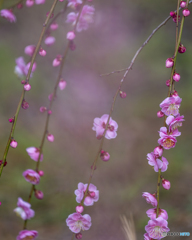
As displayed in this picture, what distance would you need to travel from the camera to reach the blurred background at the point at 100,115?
1.38 m

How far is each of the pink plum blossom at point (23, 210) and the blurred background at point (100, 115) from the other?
0.65m

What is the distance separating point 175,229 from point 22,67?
82 centimetres

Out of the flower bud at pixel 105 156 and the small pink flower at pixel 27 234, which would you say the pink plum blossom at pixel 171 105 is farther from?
the small pink flower at pixel 27 234

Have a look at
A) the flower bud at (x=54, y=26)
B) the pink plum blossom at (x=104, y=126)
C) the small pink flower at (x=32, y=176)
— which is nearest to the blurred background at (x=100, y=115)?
the flower bud at (x=54, y=26)

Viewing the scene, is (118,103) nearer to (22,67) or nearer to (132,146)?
(132,146)

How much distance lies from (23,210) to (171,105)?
0.37 meters

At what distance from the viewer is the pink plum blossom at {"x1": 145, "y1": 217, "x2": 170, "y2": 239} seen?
0.56 meters

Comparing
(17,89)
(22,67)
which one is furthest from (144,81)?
(22,67)

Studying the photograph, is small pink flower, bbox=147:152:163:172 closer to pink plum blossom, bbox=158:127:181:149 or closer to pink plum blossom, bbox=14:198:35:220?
pink plum blossom, bbox=158:127:181:149

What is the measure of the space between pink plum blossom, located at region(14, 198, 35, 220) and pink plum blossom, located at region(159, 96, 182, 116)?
0.34m

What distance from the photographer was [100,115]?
8.52 ft

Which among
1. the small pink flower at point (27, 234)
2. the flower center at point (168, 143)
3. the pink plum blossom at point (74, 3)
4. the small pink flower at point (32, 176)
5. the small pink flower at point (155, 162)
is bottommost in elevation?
the small pink flower at point (27, 234)

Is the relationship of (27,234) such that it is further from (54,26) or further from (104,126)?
(54,26)

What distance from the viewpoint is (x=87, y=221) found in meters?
0.62
